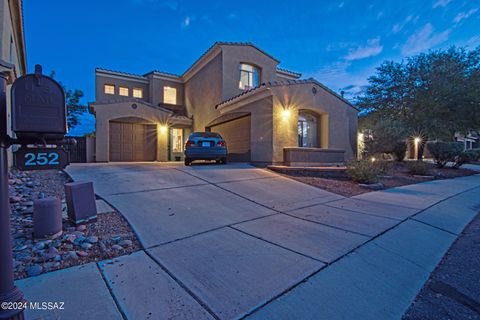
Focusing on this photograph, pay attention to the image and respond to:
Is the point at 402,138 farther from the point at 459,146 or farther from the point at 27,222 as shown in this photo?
the point at 27,222

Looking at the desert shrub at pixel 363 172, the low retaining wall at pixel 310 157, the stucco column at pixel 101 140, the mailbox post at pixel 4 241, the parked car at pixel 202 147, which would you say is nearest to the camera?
the mailbox post at pixel 4 241

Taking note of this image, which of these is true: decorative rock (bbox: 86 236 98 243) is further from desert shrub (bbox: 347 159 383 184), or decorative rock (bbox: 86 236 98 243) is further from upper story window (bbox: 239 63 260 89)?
upper story window (bbox: 239 63 260 89)

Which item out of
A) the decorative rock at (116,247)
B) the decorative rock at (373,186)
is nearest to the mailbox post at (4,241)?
the decorative rock at (116,247)

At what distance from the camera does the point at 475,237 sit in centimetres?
396

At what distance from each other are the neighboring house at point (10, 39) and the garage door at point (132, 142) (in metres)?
5.12

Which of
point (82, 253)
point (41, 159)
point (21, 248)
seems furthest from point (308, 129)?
point (41, 159)

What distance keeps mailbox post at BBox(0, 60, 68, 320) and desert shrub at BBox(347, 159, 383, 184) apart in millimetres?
8592

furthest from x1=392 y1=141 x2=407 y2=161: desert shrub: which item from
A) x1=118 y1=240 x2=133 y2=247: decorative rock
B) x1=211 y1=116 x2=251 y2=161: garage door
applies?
x1=118 y1=240 x2=133 y2=247: decorative rock

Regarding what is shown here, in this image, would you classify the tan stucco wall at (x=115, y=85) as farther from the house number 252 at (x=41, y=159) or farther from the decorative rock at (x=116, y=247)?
the house number 252 at (x=41, y=159)

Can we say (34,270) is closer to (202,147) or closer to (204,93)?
(202,147)

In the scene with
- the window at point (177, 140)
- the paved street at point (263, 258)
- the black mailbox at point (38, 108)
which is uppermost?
the window at point (177, 140)

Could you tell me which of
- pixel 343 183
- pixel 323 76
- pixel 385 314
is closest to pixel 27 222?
pixel 385 314

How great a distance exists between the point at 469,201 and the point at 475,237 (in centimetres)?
356

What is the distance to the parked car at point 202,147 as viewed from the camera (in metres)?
10.1
